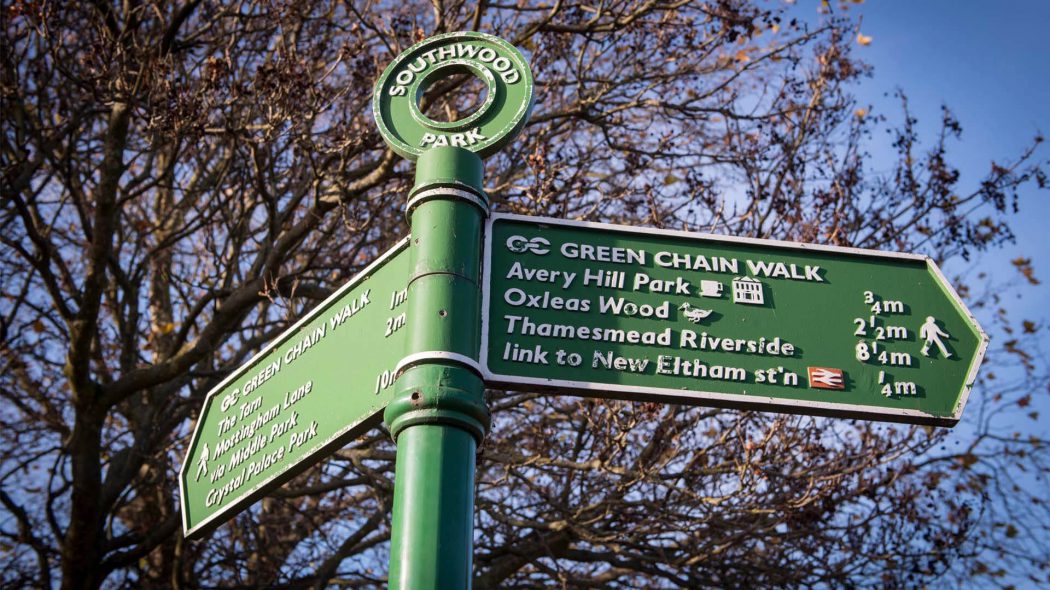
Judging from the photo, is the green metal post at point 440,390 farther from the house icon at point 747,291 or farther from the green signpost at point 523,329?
the house icon at point 747,291

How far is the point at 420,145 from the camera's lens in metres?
2.96

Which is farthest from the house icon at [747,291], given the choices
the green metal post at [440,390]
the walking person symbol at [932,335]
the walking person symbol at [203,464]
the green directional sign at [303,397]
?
the walking person symbol at [203,464]

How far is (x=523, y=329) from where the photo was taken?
266cm

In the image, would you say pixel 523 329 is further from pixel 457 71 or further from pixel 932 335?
pixel 932 335

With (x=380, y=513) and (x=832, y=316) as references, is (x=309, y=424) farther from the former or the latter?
(x=380, y=513)

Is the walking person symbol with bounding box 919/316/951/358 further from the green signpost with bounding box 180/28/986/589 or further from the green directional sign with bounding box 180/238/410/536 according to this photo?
the green directional sign with bounding box 180/238/410/536

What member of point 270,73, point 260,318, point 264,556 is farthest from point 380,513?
point 270,73

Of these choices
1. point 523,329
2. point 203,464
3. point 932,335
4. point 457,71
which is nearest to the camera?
point 523,329

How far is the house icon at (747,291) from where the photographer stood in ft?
9.20

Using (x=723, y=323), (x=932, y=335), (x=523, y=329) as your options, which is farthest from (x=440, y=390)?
(x=932, y=335)

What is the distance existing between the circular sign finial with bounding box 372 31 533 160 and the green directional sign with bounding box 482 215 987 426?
26 cm

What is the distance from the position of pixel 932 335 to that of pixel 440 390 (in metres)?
1.27

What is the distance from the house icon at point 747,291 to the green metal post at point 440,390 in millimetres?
654

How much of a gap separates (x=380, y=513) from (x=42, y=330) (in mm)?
3152
